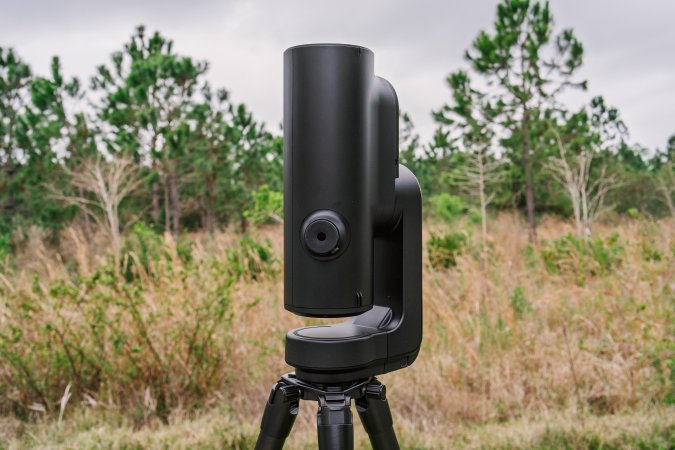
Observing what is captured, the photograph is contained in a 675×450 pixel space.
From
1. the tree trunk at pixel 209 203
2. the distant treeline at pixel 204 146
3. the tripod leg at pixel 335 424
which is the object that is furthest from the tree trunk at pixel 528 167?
the tripod leg at pixel 335 424

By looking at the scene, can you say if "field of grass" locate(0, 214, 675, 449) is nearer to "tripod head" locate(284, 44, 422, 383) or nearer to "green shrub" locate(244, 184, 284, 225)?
"tripod head" locate(284, 44, 422, 383)

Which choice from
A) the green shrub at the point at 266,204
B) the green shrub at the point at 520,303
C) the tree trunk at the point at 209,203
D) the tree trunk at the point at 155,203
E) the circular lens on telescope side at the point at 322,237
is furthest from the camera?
the tree trunk at the point at 209,203

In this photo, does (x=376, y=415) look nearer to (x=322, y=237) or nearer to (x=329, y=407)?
(x=329, y=407)

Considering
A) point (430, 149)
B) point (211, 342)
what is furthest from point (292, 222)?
point (430, 149)

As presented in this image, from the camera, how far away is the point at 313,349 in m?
1.07

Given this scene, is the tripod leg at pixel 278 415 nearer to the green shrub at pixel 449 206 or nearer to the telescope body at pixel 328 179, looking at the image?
the telescope body at pixel 328 179

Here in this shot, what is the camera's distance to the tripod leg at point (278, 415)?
3.73 ft

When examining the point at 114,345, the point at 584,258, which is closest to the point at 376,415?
the point at 114,345

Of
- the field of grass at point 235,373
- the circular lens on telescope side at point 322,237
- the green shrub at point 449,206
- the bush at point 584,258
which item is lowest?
the field of grass at point 235,373

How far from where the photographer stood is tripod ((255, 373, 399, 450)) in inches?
42.7

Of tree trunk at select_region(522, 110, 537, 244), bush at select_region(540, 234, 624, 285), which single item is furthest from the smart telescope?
tree trunk at select_region(522, 110, 537, 244)

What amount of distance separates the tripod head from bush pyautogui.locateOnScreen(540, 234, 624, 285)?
479cm

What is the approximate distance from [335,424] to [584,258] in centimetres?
556

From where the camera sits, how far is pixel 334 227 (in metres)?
1.05
